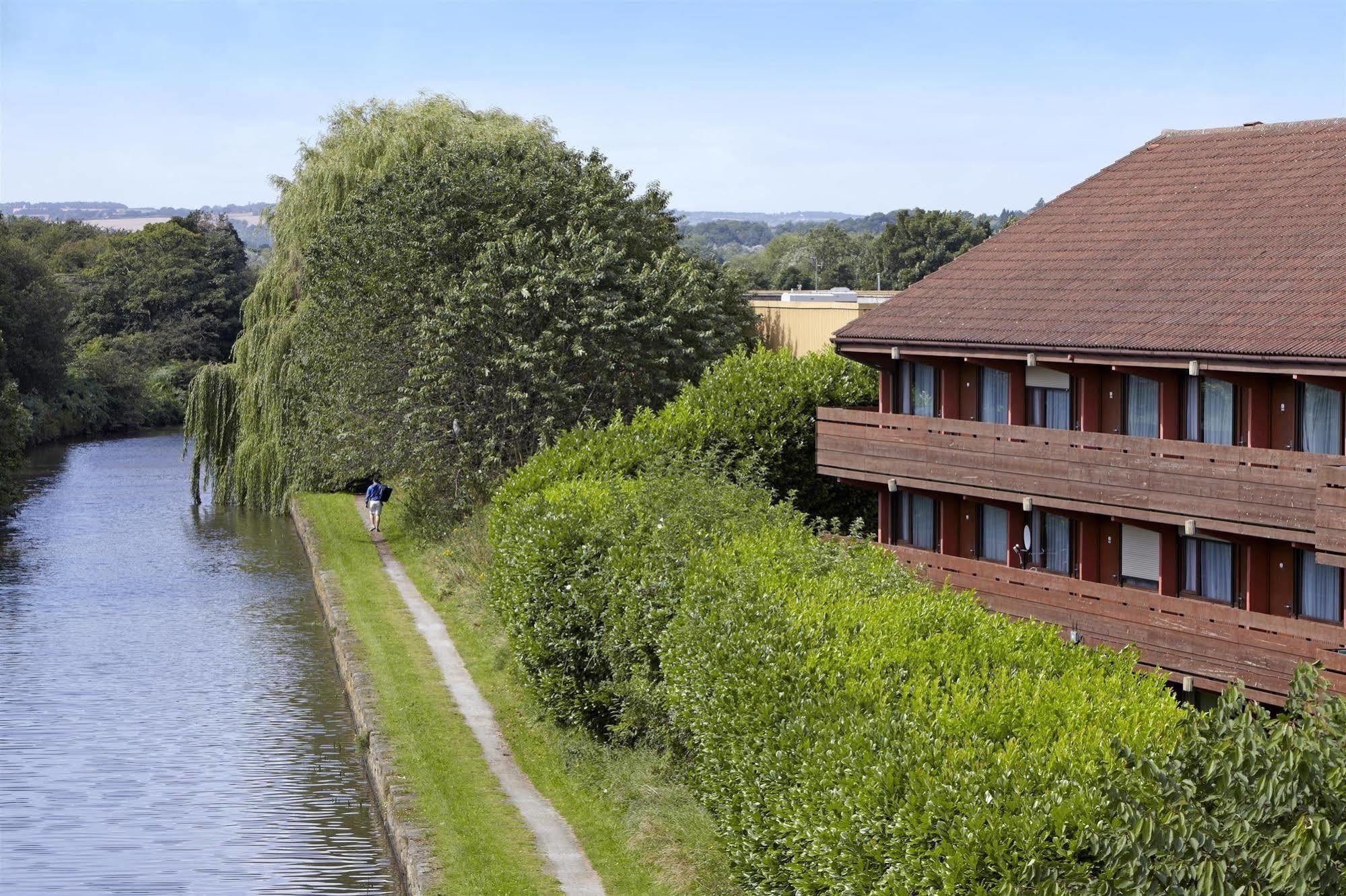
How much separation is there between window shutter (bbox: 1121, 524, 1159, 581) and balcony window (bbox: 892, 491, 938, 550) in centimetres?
479

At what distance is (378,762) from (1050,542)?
1180 cm

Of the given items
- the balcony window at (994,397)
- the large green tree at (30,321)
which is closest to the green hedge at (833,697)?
the balcony window at (994,397)

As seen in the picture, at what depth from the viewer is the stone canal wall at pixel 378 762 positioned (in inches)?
726

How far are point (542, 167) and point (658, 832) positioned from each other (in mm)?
24303

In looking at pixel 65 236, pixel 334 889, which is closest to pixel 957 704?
pixel 334 889

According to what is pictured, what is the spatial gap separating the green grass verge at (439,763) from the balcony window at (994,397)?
1063 cm

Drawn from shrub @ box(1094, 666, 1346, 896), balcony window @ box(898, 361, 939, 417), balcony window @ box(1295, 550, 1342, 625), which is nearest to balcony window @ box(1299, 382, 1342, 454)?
balcony window @ box(1295, 550, 1342, 625)

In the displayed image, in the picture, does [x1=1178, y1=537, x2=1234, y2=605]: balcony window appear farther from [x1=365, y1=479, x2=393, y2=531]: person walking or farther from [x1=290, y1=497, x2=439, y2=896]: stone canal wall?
[x1=365, y1=479, x2=393, y2=531]: person walking

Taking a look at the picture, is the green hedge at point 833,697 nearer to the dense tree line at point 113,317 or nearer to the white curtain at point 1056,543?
the white curtain at point 1056,543

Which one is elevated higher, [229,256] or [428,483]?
[229,256]

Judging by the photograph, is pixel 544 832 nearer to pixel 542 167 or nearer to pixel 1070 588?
pixel 1070 588

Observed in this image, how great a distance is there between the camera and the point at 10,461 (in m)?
47.8

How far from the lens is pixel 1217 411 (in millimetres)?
23062

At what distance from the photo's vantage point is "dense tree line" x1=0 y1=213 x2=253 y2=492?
7538 cm
